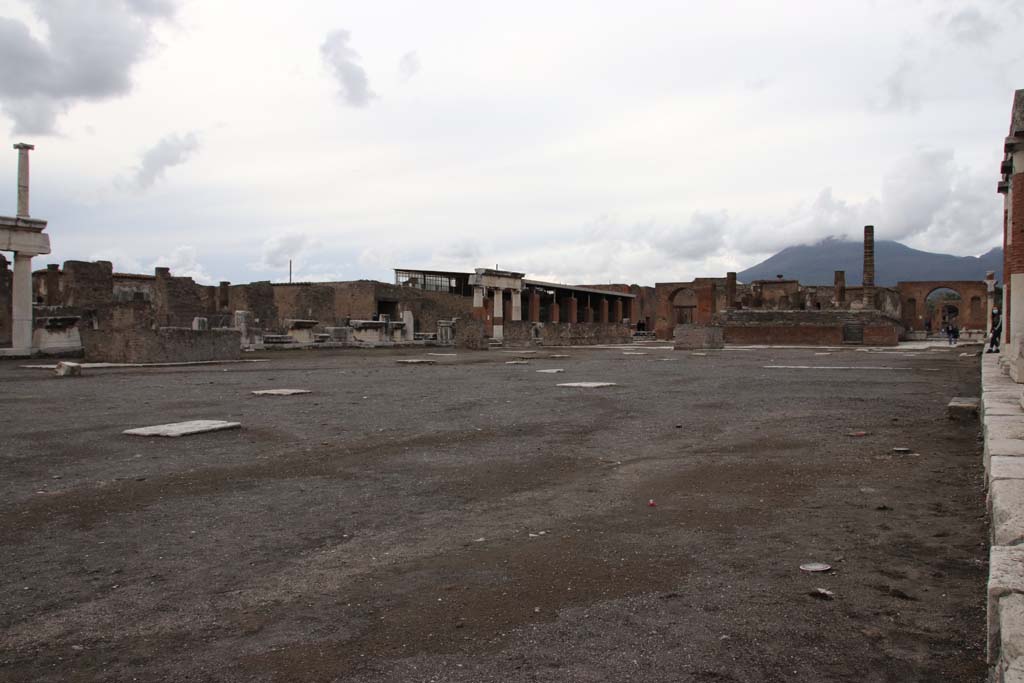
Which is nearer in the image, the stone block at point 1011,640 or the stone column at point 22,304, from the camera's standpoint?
the stone block at point 1011,640

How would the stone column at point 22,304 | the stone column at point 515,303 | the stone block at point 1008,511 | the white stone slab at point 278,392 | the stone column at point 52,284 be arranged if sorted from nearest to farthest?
the stone block at point 1008,511 → the white stone slab at point 278,392 → the stone column at point 22,304 → the stone column at point 52,284 → the stone column at point 515,303

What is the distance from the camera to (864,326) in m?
38.3

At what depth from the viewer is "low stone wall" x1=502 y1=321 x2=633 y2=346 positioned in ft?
110

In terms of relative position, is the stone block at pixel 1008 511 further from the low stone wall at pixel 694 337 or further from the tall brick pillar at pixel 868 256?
the tall brick pillar at pixel 868 256

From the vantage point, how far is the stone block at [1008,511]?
2396 millimetres

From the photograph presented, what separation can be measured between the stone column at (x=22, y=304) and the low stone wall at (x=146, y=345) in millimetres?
2828

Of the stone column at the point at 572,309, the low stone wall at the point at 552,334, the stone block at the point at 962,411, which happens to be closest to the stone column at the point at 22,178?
the low stone wall at the point at 552,334

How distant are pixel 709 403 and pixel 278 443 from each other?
514 centimetres

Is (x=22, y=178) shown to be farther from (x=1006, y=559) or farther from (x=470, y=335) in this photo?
(x=1006, y=559)

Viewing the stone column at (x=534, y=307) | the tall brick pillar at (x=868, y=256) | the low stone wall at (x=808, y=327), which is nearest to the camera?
the low stone wall at (x=808, y=327)

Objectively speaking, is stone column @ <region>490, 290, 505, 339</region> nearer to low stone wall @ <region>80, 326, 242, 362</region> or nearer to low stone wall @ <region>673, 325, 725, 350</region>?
low stone wall @ <region>673, 325, 725, 350</region>

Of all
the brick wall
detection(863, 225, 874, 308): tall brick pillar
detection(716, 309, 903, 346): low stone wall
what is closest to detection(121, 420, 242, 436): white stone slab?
the brick wall

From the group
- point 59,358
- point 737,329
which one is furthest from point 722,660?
point 737,329

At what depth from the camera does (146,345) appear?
17.6 meters
